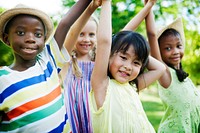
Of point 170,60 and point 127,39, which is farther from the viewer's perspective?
point 170,60

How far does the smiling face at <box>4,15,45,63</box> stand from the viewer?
7.11 feet

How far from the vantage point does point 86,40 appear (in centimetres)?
314

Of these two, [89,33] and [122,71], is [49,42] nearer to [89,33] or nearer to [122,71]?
[122,71]

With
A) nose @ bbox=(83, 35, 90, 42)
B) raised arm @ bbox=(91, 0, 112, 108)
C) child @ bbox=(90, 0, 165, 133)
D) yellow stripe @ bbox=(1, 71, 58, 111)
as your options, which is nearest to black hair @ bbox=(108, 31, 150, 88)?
child @ bbox=(90, 0, 165, 133)

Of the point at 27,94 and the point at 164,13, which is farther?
the point at 164,13

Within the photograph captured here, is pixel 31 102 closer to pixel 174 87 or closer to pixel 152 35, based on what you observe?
pixel 152 35

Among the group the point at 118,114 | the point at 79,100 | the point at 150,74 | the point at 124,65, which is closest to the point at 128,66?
the point at 124,65

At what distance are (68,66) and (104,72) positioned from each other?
2.73ft

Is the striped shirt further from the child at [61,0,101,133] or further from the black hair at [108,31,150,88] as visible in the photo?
the child at [61,0,101,133]

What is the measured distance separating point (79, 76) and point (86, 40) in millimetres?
329

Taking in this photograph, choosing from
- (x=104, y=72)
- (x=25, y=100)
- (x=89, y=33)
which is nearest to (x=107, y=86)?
(x=104, y=72)

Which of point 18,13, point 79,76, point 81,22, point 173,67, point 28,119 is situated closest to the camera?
point 28,119

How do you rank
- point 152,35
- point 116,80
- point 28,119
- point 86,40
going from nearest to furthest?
point 28,119, point 116,80, point 152,35, point 86,40

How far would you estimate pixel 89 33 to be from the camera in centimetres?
320
